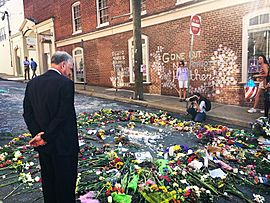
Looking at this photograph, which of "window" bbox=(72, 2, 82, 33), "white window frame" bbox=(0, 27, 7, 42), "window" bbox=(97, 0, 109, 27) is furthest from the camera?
"white window frame" bbox=(0, 27, 7, 42)

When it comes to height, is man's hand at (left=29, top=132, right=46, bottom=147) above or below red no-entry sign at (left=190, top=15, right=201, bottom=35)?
below

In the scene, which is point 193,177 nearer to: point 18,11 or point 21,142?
point 21,142

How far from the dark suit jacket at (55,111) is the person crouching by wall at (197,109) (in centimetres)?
565

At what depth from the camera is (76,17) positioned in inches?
747

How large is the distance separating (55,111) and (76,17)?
59.4 feet

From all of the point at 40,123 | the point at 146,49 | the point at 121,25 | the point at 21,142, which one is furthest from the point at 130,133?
the point at 121,25

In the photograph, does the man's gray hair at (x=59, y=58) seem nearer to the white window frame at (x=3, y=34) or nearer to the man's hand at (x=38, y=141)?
the man's hand at (x=38, y=141)

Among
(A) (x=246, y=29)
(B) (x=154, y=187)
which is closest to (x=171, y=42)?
(A) (x=246, y=29)

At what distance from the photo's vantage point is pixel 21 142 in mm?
5812

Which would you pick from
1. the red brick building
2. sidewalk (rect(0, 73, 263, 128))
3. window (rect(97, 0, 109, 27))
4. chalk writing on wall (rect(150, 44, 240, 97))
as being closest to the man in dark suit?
sidewalk (rect(0, 73, 263, 128))

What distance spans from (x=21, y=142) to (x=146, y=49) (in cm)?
891

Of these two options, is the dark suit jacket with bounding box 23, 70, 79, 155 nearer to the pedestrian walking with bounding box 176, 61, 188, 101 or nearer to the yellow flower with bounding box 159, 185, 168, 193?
the yellow flower with bounding box 159, 185, 168, 193

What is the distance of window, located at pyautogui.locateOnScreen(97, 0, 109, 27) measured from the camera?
16031 mm

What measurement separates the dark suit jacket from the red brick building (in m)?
8.22
